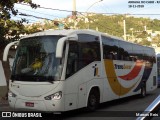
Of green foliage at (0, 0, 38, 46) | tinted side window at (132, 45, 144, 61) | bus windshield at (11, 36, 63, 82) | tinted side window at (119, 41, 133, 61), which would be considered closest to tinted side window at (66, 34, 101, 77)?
bus windshield at (11, 36, 63, 82)

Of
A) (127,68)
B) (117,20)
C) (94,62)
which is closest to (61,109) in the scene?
(94,62)

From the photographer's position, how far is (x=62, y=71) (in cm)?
1005

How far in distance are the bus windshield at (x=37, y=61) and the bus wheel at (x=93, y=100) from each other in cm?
218

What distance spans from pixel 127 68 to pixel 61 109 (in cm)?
683

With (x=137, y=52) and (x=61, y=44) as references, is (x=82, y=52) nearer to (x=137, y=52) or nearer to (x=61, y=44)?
(x=61, y=44)

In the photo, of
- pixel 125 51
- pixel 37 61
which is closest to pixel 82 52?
pixel 37 61

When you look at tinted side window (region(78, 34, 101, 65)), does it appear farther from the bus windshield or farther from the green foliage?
the green foliage

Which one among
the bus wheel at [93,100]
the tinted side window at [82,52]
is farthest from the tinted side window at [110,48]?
the bus wheel at [93,100]

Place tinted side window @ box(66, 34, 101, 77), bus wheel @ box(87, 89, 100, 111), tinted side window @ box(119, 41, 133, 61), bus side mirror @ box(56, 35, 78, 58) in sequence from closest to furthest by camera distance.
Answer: bus side mirror @ box(56, 35, 78, 58) → tinted side window @ box(66, 34, 101, 77) → bus wheel @ box(87, 89, 100, 111) → tinted side window @ box(119, 41, 133, 61)

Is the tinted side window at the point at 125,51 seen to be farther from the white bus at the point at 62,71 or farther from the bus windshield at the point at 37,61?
the bus windshield at the point at 37,61

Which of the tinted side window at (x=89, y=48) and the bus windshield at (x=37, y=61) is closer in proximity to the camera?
the bus windshield at (x=37, y=61)

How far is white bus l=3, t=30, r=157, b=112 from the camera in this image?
993 cm

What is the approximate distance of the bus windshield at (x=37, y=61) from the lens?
10.1m

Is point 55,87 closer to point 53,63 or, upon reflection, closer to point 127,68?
point 53,63
